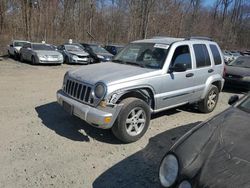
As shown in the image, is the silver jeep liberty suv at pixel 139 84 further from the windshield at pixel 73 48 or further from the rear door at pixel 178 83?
the windshield at pixel 73 48

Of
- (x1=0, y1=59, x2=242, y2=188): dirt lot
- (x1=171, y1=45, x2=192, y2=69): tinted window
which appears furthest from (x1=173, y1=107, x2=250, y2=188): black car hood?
(x1=171, y1=45, x2=192, y2=69): tinted window

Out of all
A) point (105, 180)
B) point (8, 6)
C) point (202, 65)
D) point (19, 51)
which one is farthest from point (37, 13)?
point (105, 180)

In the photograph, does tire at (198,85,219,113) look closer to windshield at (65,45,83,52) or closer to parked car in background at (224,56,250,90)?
parked car in background at (224,56,250,90)

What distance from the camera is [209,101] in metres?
6.61

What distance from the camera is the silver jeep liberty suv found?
428 centimetres

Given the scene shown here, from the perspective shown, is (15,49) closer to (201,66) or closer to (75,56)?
(75,56)

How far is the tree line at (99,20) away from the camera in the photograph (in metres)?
26.8

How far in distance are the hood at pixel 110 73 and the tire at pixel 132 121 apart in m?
0.41

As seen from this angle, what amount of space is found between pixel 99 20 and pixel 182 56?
32.4 meters


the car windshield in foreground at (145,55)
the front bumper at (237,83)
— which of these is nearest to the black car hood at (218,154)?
the car windshield in foreground at (145,55)

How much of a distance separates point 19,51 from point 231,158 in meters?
18.8

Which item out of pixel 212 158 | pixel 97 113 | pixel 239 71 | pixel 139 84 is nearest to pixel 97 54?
pixel 239 71

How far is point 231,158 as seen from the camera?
2.16 metres

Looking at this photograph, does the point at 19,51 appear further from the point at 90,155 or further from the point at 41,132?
the point at 90,155
